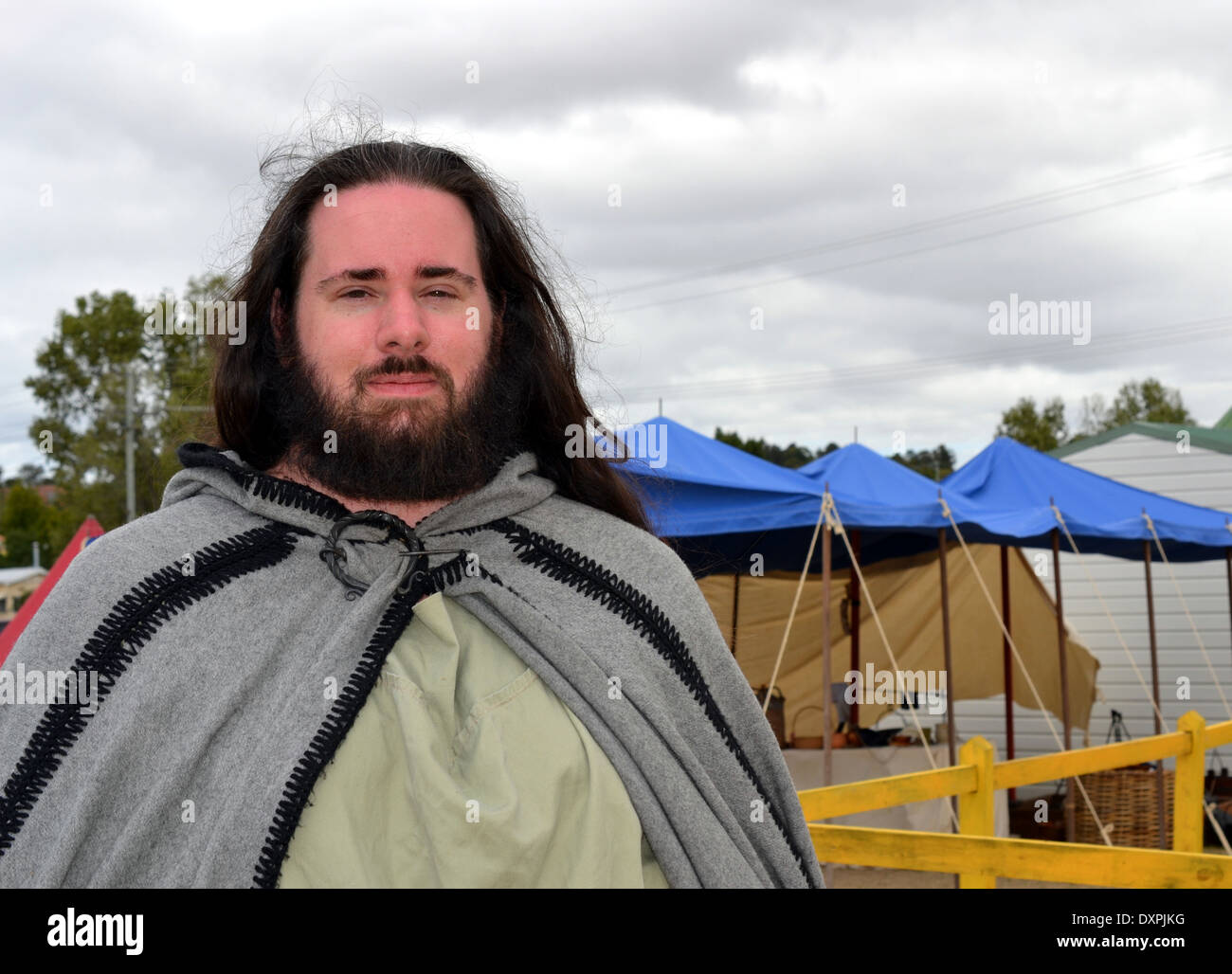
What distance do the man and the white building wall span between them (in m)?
11.8

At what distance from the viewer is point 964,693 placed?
38.4 feet

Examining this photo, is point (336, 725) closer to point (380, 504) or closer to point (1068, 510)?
point (380, 504)

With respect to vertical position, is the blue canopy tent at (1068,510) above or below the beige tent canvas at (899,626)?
above

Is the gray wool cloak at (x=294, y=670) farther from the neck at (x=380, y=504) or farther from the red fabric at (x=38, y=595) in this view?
the red fabric at (x=38, y=595)

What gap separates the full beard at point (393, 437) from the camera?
7.66 feet

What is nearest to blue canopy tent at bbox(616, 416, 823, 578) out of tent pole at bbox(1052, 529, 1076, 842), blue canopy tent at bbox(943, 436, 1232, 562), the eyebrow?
blue canopy tent at bbox(943, 436, 1232, 562)

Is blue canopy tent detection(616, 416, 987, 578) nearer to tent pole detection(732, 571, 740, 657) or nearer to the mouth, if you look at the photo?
tent pole detection(732, 571, 740, 657)

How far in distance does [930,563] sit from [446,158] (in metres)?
8.65

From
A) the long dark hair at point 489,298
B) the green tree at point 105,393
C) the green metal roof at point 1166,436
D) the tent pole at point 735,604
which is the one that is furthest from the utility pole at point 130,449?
the long dark hair at point 489,298

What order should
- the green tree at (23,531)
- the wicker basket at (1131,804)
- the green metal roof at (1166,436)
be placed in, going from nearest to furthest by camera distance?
the wicker basket at (1131,804) → the green metal roof at (1166,436) → the green tree at (23,531)

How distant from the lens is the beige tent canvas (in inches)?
435

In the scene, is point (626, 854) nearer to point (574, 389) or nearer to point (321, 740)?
point (321, 740)
